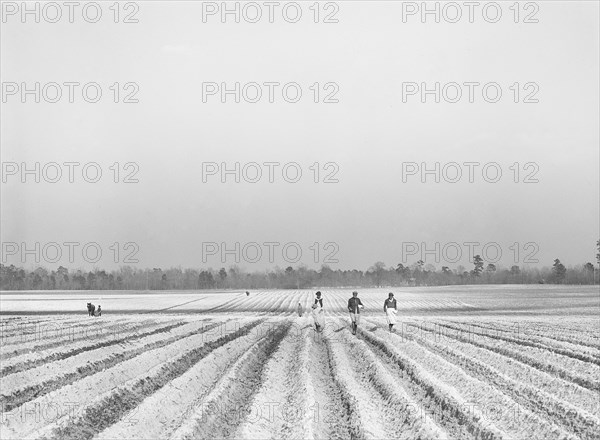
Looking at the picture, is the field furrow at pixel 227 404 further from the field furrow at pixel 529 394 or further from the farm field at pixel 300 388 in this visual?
the field furrow at pixel 529 394

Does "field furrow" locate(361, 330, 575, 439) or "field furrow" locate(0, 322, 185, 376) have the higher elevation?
"field furrow" locate(0, 322, 185, 376)

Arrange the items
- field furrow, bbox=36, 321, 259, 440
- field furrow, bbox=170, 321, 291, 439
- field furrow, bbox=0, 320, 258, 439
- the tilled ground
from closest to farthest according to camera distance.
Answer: field furrow, bbox=170, 321, 291, 439 → field furrow, bbox=36, 321, 259, 440 → the tilled ground → field furrow, bbox=0, 320, 258, 439

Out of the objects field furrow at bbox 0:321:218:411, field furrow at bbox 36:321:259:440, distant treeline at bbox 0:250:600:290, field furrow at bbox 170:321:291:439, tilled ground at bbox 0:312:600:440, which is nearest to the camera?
field furrow at bbox 170:321:291:439

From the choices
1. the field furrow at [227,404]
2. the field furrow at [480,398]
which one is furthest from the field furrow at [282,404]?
the field furrow at [480,398]

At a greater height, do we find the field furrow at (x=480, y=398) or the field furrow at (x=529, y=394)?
the field furrow at (x=480, y=398)

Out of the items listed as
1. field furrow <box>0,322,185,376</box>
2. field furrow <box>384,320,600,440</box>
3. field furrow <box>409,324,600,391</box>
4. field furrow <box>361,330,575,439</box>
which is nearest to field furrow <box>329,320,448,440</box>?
field furrow <box>361,330,575,439</box>

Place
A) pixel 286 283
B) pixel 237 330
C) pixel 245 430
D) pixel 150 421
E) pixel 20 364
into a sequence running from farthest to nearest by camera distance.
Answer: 1. pixel 286 283
2. pixel 237 330
3. pixel 20 364
4. pixel 150 421
5. pixel 245 430

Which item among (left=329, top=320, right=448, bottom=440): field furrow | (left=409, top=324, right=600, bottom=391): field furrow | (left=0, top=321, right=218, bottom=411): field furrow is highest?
(left=0, top=321, right=218, bottom=411): field furrow

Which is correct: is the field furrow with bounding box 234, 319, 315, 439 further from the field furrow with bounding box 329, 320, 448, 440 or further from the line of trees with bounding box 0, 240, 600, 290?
the line of trees with bounding box 0, 240, 600, 290

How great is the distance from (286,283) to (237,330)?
147111 mm

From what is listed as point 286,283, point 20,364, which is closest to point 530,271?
point 286,283

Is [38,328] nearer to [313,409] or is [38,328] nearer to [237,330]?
[237,330]

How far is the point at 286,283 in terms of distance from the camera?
177500mm

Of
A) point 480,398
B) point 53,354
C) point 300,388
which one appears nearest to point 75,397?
point 300,388
